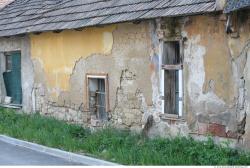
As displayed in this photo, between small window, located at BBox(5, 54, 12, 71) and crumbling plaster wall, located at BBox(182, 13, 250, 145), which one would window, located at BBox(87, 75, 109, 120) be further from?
small window, located at BBox(5, 54, 12, 71)

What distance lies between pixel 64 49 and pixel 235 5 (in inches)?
246

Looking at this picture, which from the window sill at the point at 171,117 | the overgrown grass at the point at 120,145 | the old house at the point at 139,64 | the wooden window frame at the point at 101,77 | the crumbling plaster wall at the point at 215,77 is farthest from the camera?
the wooden window frame at the point at 101,77

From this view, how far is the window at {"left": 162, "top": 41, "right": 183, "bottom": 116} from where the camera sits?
9.60 meters

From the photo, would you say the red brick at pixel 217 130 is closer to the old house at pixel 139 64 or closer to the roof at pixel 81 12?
the old house at pixel 139 64

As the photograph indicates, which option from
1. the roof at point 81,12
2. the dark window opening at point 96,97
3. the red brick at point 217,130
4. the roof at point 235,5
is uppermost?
the roof at point 81,12

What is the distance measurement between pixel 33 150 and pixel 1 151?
0.67m

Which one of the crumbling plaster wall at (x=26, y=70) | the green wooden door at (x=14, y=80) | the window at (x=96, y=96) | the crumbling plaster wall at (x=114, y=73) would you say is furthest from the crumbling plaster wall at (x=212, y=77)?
the green wooden door at (x=14, y=80)

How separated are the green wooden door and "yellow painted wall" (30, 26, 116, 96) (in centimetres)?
120

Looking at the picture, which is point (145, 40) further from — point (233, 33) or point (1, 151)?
point (1, 151)

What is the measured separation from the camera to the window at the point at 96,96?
39.1 feet

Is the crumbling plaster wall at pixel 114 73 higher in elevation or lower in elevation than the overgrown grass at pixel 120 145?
higher

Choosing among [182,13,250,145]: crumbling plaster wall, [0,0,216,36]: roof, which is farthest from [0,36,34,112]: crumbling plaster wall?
[182,13,250,145]: crumbling plaster wall

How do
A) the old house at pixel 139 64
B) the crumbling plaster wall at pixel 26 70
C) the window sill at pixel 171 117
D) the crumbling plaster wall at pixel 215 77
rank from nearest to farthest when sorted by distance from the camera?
the crumbling plaster wall at pixel 215 77 → the old house at pixel 139 64 → the window sill at pixel 171 117 → the crumbling plaster wall at pixel 26 70

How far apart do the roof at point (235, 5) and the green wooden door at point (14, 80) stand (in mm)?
8980
